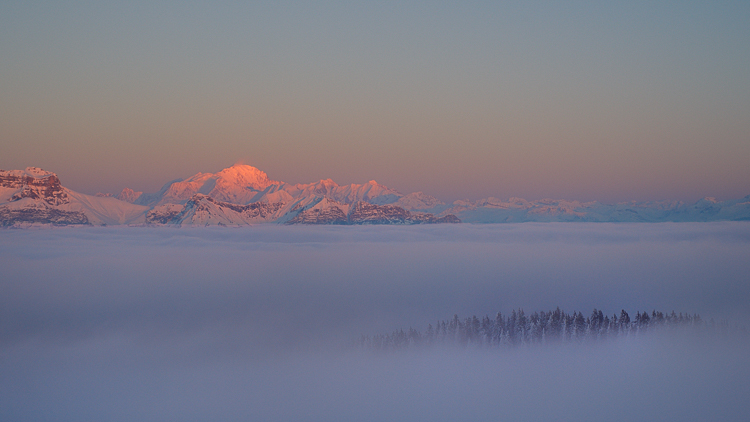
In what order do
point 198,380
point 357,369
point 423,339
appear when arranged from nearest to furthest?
point 357,369 → point 198,380 → point 423,339

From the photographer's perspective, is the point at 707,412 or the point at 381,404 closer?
the point at 707,412

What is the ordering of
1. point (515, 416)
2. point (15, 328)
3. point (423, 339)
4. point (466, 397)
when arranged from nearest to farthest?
point (515, 416), point (466, 397), point (423, 339), point (15, 328)

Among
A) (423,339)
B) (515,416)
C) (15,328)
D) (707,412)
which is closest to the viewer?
(707,412)

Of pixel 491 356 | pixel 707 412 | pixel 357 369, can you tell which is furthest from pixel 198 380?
→ pixel 707 412

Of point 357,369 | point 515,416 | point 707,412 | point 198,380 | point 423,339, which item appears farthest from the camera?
point 423,339

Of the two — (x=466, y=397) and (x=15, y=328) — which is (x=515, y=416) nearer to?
(x=466, y=397)

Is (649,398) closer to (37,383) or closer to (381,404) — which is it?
(381,404)

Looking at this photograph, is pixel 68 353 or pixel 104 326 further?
pixel 104 326

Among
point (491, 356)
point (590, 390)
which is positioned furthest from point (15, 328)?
point (590, 390)

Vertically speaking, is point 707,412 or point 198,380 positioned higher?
point 707,412
